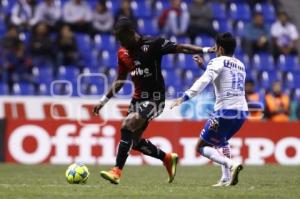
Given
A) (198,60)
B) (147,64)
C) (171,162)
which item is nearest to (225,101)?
(198,60)

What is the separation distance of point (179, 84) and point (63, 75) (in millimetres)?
2982

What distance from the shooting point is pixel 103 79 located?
2075cm

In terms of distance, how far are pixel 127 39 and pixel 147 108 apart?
103 cm

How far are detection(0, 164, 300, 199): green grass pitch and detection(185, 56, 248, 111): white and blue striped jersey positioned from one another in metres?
1.16

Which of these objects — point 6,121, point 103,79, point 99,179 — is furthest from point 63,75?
point 99,179

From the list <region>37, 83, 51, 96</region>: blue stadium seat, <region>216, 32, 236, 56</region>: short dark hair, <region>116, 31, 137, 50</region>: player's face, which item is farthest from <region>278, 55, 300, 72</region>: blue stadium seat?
<region>116, 31, 137, 50</region>: player's face

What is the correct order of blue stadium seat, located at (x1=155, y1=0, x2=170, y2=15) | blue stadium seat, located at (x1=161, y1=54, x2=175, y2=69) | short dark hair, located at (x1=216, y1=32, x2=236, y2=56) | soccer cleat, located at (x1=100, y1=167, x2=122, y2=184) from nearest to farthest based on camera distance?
soccer cleat, located at (x1=100, y1=167, x2=122, y2=184)
short dark hair, located at (x1=216, y1=32, x2=236, y2=56)
blue stadium seat, located at (x1=161, y1=54, x2=175, y2=69)
blue stadium seat, located at (x1=155, y1=0, x2=170, y2=15)

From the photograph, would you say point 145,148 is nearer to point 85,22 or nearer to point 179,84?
point 179,84

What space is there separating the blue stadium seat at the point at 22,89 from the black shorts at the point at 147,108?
892 centimetres

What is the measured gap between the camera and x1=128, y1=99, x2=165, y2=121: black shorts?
11.8 meters

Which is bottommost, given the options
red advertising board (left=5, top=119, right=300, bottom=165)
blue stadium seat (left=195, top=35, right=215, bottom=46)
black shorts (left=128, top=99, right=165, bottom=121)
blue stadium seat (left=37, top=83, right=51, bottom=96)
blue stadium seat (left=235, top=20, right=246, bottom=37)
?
red advertising board (left=5, top=119, right=300, bottom=165)

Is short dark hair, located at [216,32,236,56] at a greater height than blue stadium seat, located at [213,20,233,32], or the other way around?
blue stadium seat, located at [213,20,233,32]

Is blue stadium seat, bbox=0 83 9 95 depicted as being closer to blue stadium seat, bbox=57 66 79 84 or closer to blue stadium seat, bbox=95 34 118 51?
blue stadium seat, bbox=57 66 79 84

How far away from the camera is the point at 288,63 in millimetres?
23359
